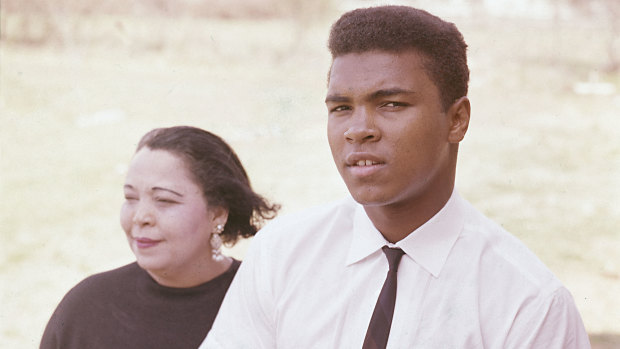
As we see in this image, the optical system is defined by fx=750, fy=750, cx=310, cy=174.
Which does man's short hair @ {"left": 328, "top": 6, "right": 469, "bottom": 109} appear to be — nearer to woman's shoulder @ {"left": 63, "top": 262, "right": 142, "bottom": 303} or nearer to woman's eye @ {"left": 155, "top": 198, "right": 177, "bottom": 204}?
woman's eye @ {"left": 155, "top": 198, "right": 177, "bottom": 204}

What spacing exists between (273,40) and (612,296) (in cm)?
924

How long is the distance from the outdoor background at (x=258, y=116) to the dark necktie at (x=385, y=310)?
3.84m

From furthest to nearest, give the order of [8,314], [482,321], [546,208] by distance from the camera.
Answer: [546,208], [8,314], [482,321]

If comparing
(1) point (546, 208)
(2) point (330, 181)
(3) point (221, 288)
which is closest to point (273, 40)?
(2) point (330, 181)

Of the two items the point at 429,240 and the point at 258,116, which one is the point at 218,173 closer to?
the point at 429,240

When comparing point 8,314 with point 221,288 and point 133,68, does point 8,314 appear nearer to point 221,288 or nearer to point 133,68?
point 221,288

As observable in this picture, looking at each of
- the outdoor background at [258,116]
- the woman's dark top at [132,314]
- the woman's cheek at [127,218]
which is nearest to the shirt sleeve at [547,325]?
Result: the woman's dark top at [132,314]

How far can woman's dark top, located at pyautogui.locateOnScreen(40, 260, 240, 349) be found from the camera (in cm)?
281

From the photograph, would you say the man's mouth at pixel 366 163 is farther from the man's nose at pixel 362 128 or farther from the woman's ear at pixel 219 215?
the woman's ear at pixel 219 215

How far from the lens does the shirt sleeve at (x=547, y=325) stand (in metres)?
1.93

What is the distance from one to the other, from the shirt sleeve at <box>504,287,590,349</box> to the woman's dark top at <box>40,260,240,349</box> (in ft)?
4.27

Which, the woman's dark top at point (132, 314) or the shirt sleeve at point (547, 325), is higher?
the woman's dark top at point (132, 314)

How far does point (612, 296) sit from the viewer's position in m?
6.32

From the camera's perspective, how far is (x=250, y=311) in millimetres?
2266
